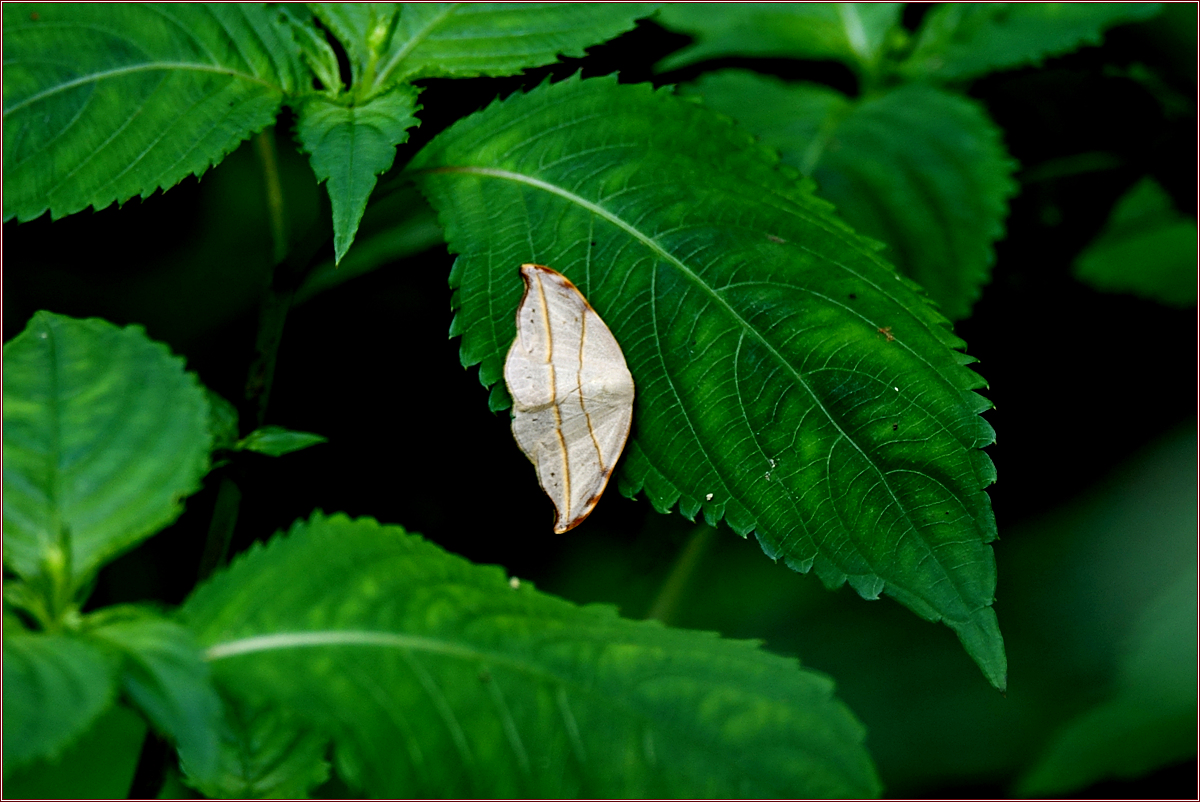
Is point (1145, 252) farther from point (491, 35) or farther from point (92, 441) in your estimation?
point (92, 441)

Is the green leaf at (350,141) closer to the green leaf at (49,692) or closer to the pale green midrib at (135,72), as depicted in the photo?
the pale green midrib at (135,72)

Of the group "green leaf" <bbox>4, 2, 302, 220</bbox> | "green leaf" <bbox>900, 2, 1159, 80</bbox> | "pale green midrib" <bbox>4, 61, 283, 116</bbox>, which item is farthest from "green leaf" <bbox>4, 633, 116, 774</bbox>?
"green leaf" <bbox>900, 2, 1159, 80</bbox>

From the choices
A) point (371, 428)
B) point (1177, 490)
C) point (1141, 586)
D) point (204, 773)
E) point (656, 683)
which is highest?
point (204, 773)

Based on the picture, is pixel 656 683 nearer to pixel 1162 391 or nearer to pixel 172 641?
pixel 172 641

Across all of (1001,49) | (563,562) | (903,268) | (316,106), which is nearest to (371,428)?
(563,562)

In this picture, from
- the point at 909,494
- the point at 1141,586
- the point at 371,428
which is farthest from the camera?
the point at 1141,586

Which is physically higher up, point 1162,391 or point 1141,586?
point 1162,391

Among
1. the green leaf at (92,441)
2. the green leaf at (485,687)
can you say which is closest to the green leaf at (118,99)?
the green leaf at (92,441)
